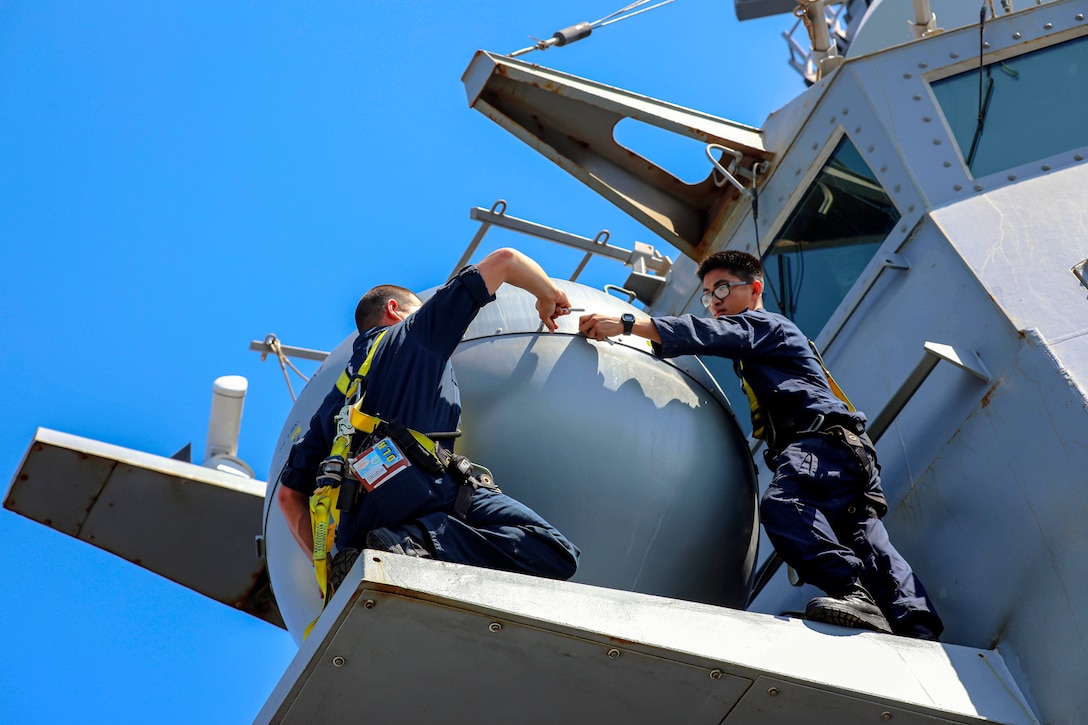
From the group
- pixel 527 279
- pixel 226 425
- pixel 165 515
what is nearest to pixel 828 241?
pixel 527 279

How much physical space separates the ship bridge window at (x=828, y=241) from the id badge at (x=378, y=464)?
Result: 2858 mm

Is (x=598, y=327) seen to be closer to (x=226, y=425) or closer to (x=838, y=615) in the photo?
(x=838, y=615)

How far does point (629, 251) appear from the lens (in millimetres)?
8062

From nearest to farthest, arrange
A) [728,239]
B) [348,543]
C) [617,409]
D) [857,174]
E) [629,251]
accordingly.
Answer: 1. [348,543]
2. [617,409]
3. [857,174]
4. [728,239]
5. [629,251]

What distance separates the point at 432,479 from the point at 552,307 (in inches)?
34.8

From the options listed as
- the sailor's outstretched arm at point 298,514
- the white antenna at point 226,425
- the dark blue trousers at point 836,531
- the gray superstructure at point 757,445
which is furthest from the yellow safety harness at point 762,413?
the white antenna at point 226,425

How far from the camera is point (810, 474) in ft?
14.5

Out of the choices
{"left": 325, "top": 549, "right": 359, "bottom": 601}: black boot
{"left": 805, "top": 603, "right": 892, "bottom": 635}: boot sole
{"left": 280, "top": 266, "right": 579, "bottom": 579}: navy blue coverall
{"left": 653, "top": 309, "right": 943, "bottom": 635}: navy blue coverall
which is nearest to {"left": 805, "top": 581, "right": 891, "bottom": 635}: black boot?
{"left": 805, "top": 603, "right": 892, "bottom": 635}: boot sole

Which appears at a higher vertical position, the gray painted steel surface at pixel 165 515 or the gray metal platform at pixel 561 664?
the gray metal platform at pixel 561 664

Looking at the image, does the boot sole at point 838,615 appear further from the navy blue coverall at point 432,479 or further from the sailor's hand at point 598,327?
the sailor's hand at point 598,327

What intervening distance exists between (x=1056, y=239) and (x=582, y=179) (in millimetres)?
2760

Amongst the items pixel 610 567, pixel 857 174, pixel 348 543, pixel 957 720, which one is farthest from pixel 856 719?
pixel 857 174

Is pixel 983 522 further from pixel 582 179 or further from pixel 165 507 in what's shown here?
pixel 165 507

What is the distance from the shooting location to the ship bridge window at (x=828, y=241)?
233 inches
